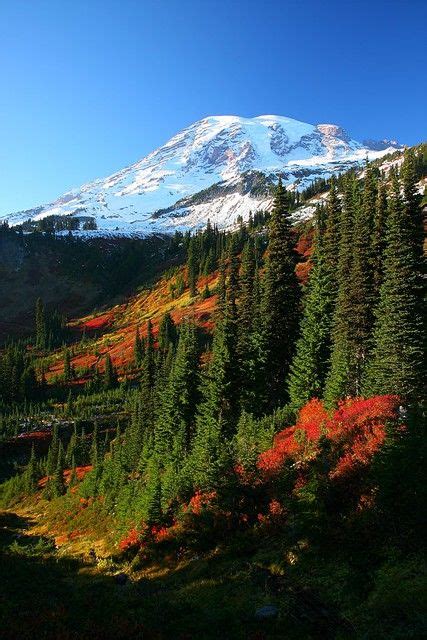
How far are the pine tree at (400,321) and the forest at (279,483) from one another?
0.51 ft

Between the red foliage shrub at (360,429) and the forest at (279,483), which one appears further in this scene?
the red foliage shrub at (360,429)

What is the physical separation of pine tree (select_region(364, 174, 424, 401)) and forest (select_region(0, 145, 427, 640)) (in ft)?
0.51

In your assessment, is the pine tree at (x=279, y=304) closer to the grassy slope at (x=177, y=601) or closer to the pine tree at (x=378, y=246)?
the pine tree at (x=378, y=246)

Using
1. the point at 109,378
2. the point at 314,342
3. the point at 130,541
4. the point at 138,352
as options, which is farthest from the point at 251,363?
the point at 138,352

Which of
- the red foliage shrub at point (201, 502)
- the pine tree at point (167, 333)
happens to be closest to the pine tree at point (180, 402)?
the red foliage shrub at point (201, 502)

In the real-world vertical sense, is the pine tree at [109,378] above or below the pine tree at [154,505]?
below

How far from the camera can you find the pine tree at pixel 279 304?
43.8 metres

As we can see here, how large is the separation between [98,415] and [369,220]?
306 ft

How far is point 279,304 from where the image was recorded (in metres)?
44.2

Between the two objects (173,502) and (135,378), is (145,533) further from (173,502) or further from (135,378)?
(135,378)

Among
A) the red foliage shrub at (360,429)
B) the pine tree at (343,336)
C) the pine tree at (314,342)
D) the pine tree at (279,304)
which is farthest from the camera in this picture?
the pine tree at (279,304)

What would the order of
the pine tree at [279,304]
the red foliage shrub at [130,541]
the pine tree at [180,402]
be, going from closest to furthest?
the red foliage shrub at [130,541] < the pine tree at [279,304] < the pine tree at [180,402]

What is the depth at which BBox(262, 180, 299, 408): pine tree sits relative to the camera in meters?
43.8

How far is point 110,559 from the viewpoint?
95.1 ft
